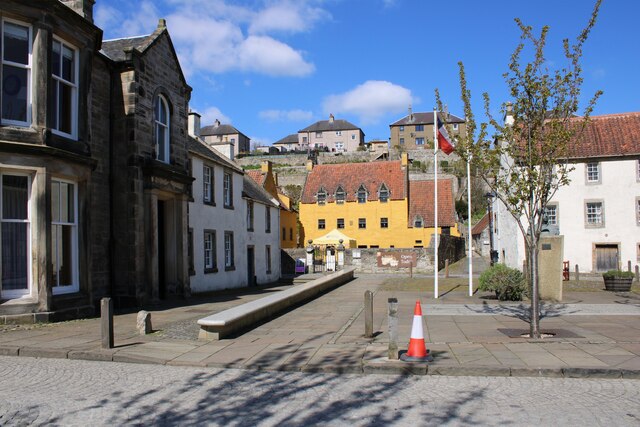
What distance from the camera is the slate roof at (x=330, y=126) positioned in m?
115

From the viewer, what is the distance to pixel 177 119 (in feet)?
66.1

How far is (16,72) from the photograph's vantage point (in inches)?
511

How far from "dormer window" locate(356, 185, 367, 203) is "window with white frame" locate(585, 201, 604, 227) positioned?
26.3 meters

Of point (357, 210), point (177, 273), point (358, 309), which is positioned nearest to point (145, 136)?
point (177, 273)

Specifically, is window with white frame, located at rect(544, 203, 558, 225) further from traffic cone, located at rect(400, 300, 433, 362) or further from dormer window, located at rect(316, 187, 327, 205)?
traffic cone, located at rect(400, 300, 433, 362)

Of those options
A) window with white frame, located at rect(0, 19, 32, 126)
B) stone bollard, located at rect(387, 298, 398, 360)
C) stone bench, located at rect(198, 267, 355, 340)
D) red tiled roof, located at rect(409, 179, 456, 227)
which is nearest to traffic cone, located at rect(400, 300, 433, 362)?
stone bollard, located at rect(387, 298, 398, 360)

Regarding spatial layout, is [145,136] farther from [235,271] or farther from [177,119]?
[235,271]

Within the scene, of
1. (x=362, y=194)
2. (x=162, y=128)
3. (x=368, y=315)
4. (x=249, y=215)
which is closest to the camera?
(x=368, y=315)

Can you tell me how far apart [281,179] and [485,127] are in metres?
70.6

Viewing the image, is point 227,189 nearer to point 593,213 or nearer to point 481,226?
point 593,213

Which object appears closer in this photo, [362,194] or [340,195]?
[362,194]

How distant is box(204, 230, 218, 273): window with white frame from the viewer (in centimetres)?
2538

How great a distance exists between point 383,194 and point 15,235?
1922 inches

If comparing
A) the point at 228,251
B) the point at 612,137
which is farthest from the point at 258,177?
the point at 612,137
